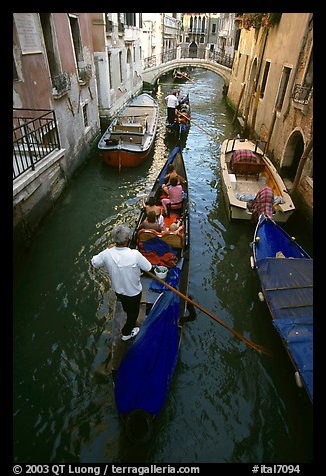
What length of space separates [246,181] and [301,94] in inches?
93.8

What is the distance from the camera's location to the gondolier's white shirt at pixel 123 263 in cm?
279

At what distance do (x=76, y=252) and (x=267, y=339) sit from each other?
370 centimetres

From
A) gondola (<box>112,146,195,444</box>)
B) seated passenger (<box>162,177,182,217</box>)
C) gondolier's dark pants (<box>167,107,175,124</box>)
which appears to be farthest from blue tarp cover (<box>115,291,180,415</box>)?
gondolier's dark pants (<box>167,107,175,124</box>)

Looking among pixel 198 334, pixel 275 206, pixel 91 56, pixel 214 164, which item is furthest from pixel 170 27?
pixel 198 334

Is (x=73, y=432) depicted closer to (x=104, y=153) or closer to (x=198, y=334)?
(x=198, y=334)

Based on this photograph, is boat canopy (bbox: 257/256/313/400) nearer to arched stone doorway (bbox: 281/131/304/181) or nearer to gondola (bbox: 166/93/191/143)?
arched stone doorway (bbox: 281/131/304/181)

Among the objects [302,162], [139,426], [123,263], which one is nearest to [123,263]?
[123,263]

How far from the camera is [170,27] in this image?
31.0m

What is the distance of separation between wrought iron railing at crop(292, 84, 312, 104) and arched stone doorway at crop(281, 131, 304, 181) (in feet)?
3.03

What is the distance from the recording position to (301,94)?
23.7 feet

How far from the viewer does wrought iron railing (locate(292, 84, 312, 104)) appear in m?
6.86

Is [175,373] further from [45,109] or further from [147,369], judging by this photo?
[45,109]

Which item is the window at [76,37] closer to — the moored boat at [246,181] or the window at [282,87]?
the moored boat at [246,181]

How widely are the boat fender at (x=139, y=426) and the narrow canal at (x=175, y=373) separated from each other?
278 millimetres
